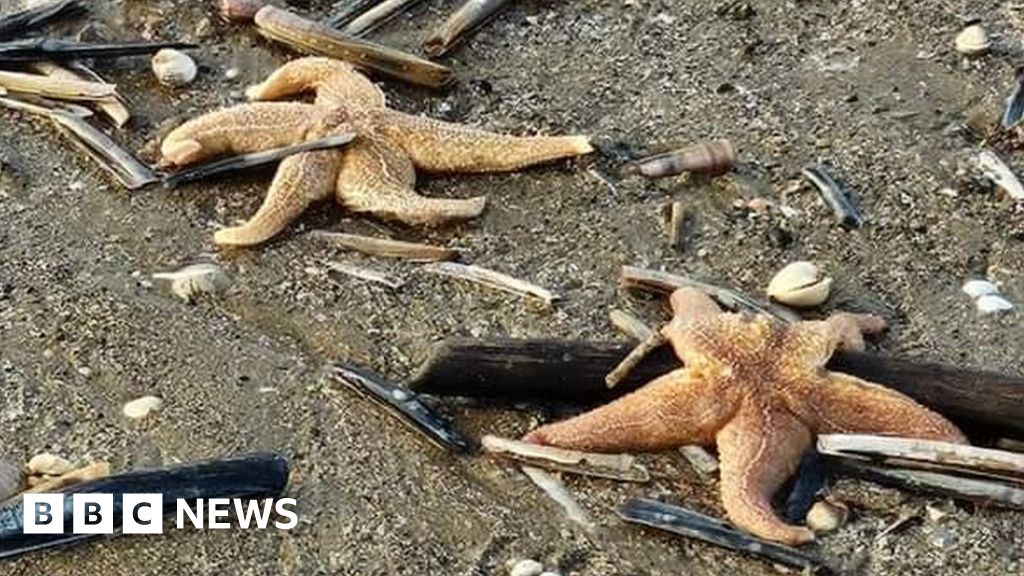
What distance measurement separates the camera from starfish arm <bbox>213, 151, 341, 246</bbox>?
19.7ft

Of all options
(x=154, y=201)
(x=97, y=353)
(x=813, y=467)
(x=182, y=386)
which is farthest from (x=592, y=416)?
(x=154, y=201)

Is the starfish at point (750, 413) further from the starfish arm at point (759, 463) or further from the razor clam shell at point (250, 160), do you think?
the razor clam shell at point (250, 160)

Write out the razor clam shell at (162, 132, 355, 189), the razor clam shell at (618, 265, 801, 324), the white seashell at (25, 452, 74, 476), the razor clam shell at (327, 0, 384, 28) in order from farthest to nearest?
the razor clam shell at (327, 0, 384, 28) → the razor clam shell at (162, 132, 355, 189) → the razor clam shell at (618, 265, 801, 324) → the white seashell at (25, 452, 74, 476)

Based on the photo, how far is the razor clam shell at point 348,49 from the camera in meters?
6.96

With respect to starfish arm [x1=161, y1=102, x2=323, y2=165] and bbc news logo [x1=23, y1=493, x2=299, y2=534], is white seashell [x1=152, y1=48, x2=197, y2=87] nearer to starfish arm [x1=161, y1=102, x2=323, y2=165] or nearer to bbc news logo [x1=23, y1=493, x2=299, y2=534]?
starfish arm [x1=161, y1=102, x2=323, y2=165]

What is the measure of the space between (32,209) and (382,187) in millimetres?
1306

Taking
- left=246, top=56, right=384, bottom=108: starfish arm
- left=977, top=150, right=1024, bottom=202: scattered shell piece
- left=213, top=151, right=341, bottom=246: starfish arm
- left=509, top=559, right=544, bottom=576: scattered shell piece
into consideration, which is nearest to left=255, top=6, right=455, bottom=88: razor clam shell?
left=246, top=56, right=384, bottom=108: starfish arm

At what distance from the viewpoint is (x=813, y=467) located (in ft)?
16.1

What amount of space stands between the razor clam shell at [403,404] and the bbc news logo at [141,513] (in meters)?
0.47

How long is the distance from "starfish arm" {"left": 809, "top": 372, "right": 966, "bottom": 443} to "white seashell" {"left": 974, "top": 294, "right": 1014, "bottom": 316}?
83 cm

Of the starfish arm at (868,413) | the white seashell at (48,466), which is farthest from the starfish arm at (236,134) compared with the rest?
the starfish arm at (868,413)

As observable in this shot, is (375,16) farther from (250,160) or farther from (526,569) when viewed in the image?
(526,569)

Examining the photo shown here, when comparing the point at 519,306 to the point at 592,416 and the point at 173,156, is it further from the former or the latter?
the point at 173,156

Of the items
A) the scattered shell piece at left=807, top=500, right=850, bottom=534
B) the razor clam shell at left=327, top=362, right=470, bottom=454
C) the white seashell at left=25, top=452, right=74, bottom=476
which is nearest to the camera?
the scattered shell piece at left=807, top=500, right=850, bottom=534
